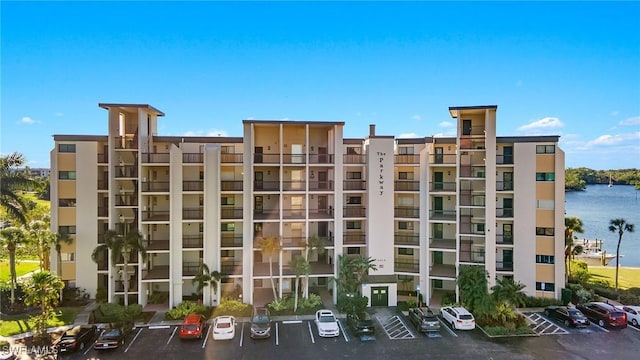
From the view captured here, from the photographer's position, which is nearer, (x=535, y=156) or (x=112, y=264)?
(x=112, y=264)

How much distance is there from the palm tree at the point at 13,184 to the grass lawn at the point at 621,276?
48373mm

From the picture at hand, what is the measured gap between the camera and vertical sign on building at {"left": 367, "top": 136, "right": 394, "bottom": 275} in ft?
99.3

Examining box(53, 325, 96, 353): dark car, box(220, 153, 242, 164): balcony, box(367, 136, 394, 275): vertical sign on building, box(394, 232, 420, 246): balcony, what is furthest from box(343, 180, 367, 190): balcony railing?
box(53, 325, 96, 353): dark car

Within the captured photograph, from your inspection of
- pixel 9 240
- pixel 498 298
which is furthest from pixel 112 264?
pixel 498 298

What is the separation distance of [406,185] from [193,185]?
17.2m

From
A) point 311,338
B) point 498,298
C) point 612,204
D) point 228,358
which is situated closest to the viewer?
point 228,358

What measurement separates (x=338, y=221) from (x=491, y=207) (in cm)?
1156

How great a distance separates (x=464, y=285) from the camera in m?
27.5

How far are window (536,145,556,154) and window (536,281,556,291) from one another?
1013 cm

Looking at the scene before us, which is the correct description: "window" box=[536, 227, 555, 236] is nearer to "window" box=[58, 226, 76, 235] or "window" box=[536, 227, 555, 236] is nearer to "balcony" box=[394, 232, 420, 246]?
"balcony" box=[394, 232, 420, 246]

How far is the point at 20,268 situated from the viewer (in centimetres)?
4034

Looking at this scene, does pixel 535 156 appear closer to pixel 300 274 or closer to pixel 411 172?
pixel 411 172

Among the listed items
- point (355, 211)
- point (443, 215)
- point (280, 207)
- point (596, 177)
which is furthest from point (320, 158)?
point (596, 177)

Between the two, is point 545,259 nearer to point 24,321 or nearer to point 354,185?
point 354,185
